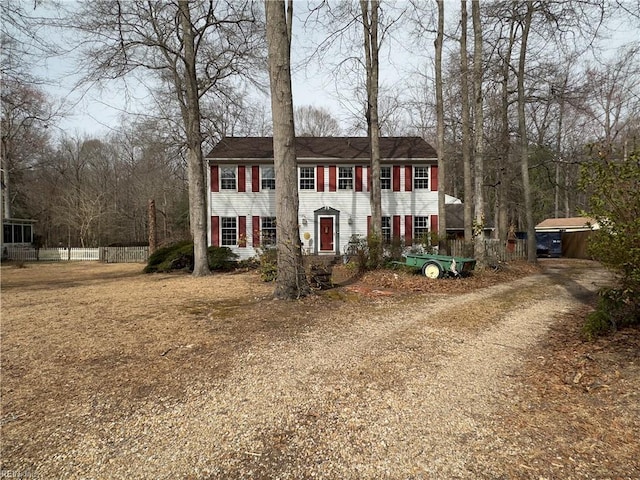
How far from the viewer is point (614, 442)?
250 cm

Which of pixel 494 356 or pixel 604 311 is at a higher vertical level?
pixel 604 311

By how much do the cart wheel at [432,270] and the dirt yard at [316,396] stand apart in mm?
4059

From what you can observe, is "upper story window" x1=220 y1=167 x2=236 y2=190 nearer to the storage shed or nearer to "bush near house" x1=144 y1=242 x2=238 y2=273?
"bush near house" x1=144 y1=242 x2=238 y2=273

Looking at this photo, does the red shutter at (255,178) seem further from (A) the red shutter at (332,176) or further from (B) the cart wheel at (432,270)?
(B) the cart wheel at (432,270)

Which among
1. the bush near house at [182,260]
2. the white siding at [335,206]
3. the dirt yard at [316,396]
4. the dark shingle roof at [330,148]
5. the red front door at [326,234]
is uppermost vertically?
the dark shingle roof at [330,148]

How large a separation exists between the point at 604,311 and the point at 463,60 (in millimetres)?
13715

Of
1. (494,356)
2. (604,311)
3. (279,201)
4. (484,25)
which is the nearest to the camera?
(494,356)

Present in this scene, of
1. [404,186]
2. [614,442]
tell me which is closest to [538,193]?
[404,186]

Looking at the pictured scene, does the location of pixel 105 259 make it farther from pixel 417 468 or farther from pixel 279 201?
pixel 417 468

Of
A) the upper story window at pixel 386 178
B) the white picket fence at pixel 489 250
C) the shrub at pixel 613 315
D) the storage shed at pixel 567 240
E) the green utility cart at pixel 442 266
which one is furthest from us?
the storage shed at pixel 567 240

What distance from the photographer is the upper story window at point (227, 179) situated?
1914 cm

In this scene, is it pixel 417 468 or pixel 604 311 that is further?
pixel 604 311

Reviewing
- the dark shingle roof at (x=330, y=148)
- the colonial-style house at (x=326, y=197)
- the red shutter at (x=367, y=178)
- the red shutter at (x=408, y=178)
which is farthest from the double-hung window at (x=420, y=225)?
A: the dark shingle roof at (x=330, y=148)

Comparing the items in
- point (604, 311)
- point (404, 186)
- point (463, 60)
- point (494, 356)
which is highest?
point (463, 60)
